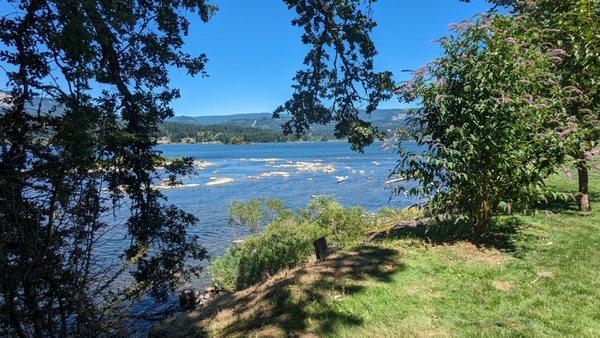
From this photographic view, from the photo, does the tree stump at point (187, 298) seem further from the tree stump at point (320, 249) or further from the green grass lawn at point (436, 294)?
the tree stump at point (320, 249)

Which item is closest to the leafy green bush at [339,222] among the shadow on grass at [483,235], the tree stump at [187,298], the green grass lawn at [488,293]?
the tree stump at [187,298]

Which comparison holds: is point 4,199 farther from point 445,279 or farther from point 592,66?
point 592,66

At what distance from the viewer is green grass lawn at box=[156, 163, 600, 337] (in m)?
5.47

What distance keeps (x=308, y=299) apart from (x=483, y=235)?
445 cm

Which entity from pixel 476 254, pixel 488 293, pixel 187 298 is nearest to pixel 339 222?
pixel 187 298

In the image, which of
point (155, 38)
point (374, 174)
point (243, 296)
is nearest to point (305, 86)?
point (155, 38)

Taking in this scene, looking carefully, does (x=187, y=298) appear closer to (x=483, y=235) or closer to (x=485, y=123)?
(x=483, y=235)

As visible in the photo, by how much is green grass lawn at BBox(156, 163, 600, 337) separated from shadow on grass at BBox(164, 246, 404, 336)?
2 centimetres

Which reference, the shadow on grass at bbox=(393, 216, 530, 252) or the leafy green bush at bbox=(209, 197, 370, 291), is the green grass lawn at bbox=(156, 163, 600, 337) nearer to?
the shadow on grass at bbox=(393, 216, 530, 252)

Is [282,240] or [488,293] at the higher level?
[488,293]

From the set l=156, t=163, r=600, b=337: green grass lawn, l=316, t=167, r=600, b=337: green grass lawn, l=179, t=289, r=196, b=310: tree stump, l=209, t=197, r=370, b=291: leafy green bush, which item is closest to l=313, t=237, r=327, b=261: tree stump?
l=156, t=163, r=600, b=337: green grass lawn

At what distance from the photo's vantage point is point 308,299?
6.48 m

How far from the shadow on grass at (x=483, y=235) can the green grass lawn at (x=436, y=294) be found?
7cm

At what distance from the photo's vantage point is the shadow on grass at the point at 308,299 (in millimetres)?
5891
